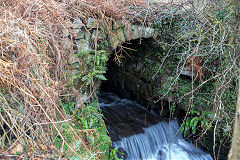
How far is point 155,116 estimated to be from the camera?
598 cm

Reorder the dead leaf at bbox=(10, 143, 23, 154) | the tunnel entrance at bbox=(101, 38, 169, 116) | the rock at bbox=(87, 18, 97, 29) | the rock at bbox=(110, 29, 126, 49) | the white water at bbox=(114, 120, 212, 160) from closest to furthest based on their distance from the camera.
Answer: the dead leaf at bbox=(10, 143, 23, 154) < the rock at bbox=(87, 18, 97, 29) < the rock at bbox=(110, 29, 126, 49) < the white water at bbox=(114, 120, 212, 160) < the tunnel entrance at bbox=(101, 38, 169, 116)

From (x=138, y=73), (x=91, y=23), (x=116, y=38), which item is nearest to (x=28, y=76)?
(x=91, y=23)

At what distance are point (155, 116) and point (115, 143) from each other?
2.03 metres

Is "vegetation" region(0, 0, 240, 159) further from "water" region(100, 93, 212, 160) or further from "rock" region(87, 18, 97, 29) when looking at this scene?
"water" region(100, 93, 212, 160)

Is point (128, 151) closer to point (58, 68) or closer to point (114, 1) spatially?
point (58, 68)

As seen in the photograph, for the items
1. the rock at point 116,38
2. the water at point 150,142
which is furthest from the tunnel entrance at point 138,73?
the rock at point 116,38

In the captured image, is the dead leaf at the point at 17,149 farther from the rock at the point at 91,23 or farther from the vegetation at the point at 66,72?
the rock at the point at 91,23

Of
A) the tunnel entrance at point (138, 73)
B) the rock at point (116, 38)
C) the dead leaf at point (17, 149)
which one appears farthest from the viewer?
the tunnel entrance at point (138, 73)

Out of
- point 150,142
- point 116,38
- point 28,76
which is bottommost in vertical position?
point 150,142

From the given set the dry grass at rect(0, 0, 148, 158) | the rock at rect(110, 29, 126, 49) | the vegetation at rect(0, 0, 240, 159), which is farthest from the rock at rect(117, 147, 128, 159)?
the rock at rect(110, 29, 126, 49)

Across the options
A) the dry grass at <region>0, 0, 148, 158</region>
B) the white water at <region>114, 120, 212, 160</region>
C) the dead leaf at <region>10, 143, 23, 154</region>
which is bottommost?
the white water at <region>114, 120, 212, 160</region>

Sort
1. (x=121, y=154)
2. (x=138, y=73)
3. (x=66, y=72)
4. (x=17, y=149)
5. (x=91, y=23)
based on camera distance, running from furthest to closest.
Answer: (x=138, y=73) → (x=121, y=154) → (x=91, y=23) → (x=66, y=72) → (x=17, y=149)

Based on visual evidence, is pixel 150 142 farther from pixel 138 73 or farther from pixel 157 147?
pixel 138 73

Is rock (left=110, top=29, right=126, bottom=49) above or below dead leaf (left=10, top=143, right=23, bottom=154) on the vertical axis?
above
